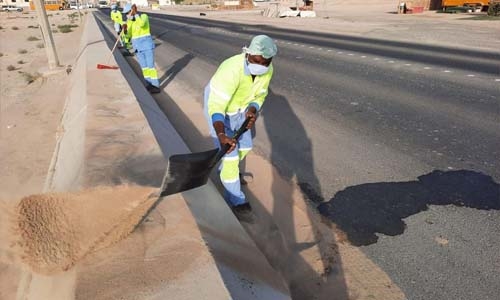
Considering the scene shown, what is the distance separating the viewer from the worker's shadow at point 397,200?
4082mm

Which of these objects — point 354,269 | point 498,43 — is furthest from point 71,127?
point 498,43

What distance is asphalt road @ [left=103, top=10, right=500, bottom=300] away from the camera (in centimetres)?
358

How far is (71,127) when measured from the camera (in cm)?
593

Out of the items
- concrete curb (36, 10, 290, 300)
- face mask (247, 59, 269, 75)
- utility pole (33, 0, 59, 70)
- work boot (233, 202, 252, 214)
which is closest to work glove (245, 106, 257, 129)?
face mask (247, 59, 269, 75)

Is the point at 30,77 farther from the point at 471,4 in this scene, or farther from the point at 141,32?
the point at 471,4

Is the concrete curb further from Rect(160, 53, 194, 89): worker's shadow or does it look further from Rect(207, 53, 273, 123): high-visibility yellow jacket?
Rect(160, 53, 194, 89): worker's shadow

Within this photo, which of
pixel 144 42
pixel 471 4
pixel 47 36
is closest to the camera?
pixel 144 42

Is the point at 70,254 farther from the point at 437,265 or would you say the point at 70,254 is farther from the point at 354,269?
the point at 437,265

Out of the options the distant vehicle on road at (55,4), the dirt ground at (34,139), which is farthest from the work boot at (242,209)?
the distant vehicle on road at (55,4)

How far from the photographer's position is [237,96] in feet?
13.3

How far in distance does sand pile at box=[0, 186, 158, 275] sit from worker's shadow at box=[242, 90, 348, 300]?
1.27m

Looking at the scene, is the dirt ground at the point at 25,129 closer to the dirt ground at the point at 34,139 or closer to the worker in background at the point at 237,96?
the dirt ground at the point at 34,139

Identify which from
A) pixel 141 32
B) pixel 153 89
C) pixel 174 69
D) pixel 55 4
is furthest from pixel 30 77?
pixel 55 4

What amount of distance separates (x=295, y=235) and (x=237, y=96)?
1.49m
